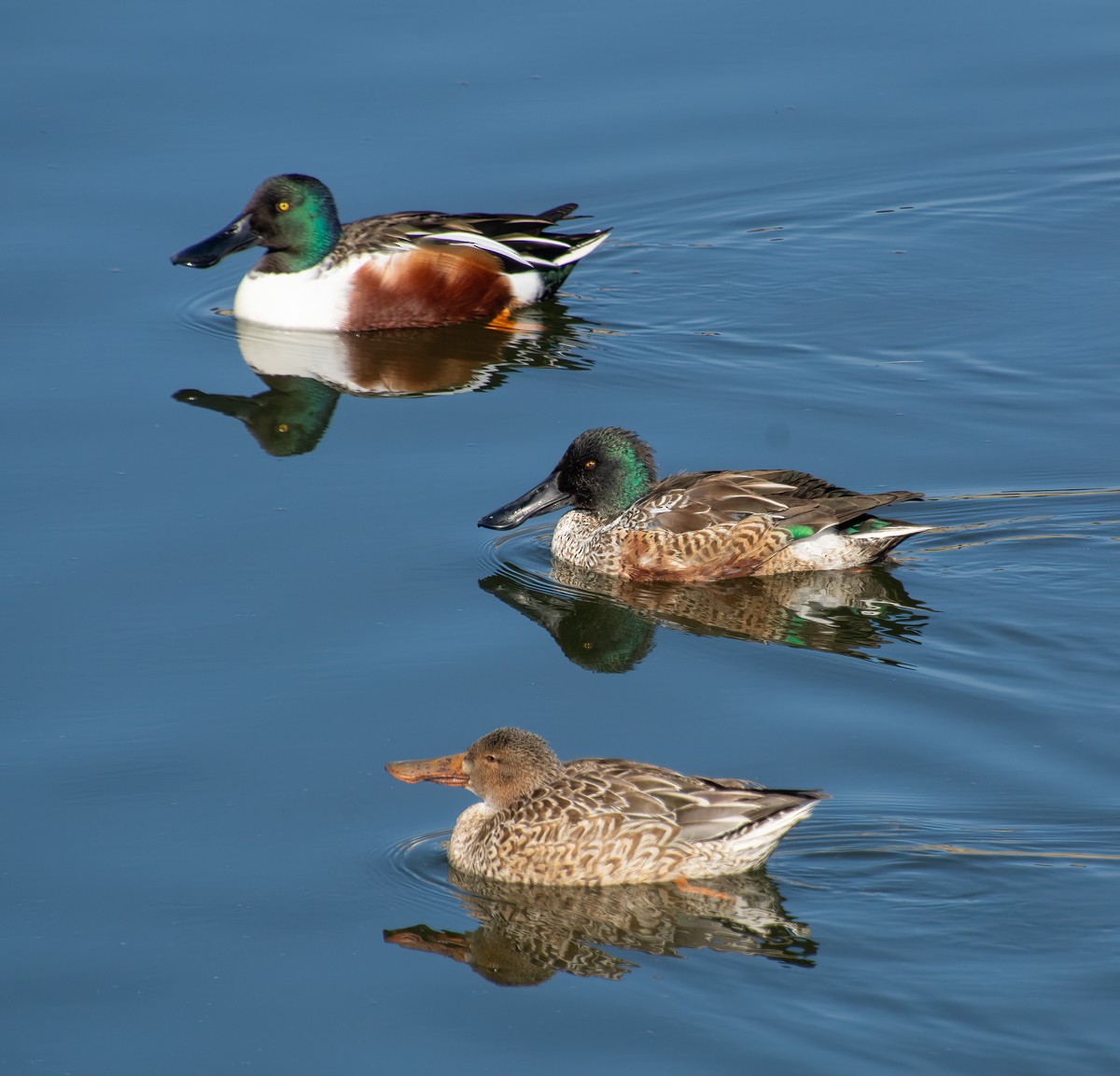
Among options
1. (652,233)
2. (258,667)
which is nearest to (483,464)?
(258,667)

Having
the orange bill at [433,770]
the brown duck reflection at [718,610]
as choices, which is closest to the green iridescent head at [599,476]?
the brown duck reflection at [718,610]

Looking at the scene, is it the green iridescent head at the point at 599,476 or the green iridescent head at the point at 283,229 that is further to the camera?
the green iridescent head at the point at 283,229

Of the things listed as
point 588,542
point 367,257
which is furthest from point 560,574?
point 367,257

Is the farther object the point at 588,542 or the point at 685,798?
the point at 588,542

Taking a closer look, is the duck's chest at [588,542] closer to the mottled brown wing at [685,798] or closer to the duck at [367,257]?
the mottled brown wing at [685,798]

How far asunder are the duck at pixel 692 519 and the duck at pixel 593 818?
115 inches

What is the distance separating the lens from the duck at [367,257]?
46.8ft

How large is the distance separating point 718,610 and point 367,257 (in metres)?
5.20

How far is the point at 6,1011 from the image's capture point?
22.5ft

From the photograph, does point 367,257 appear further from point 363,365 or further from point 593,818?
point 593,818

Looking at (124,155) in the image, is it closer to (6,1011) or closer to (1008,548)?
(1008,548)

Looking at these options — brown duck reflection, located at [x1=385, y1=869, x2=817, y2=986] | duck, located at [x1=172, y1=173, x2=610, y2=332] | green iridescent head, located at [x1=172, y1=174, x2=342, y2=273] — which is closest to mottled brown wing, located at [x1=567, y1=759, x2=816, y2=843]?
brown duck reflection, located at [x1=385, y1=869, x2=817, y2=986]

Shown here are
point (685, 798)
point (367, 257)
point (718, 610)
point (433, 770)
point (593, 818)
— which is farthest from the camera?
point (367, 257)

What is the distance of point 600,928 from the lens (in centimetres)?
739
